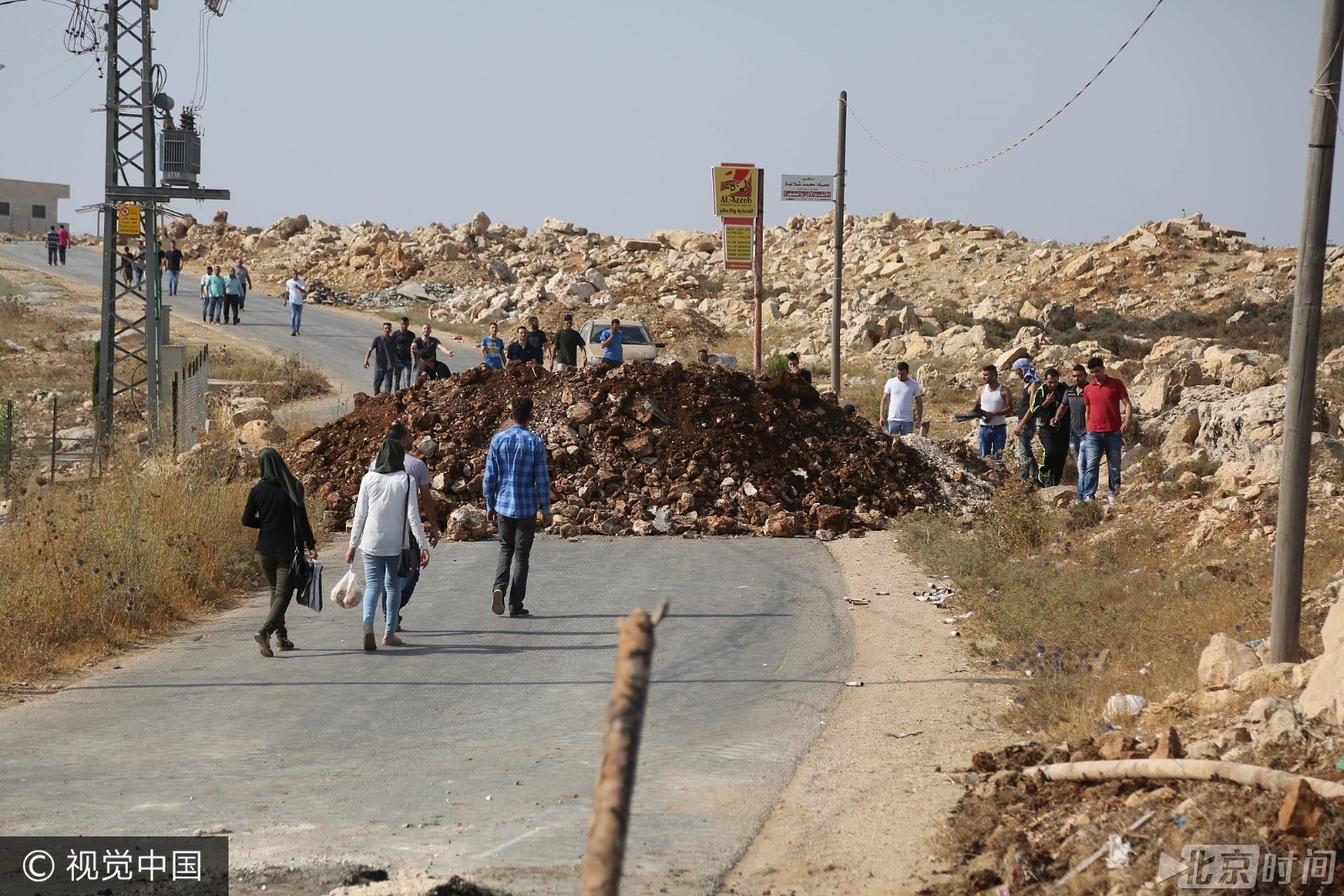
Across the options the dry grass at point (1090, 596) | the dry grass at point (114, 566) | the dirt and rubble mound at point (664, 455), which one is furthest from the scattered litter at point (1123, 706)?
the dirt and rubble mound at point (664, 455)

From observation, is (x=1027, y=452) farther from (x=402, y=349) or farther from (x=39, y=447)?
(x=39, y=447)

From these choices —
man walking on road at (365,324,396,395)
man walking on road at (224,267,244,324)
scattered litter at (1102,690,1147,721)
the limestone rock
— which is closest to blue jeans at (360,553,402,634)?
scattered litter at (1102,690,1147,721)

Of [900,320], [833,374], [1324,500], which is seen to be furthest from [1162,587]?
[900,320]

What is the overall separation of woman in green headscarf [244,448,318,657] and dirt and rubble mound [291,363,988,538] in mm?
6085

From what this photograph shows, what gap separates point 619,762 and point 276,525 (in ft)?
24.4

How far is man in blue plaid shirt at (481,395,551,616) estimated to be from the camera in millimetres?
11227

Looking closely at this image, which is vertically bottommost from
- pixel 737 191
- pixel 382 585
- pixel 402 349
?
pixel 382 585

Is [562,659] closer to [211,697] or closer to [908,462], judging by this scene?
[211,697]

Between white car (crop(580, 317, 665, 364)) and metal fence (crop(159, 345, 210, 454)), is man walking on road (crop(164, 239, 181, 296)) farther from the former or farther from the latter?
metal fence (crop(159, 345, 210, 454))

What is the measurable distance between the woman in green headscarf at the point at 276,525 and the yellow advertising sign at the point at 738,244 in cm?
1921

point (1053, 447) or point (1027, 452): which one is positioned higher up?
point (1053, 447)

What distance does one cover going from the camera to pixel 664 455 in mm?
18172

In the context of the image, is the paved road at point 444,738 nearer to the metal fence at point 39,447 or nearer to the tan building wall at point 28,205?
the metal fence at point 39,447

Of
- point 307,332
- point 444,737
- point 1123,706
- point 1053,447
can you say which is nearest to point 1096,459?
point 1053,447
